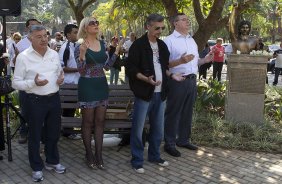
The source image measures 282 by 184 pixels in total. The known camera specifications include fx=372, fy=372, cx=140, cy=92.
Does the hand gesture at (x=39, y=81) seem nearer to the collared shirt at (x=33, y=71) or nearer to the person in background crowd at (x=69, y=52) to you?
the collared shirt at (x=33, y=71)

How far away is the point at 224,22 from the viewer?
813cm

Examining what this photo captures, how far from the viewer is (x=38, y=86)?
13.4 ft

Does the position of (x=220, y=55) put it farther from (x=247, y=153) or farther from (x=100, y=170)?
(x=100, y=170)

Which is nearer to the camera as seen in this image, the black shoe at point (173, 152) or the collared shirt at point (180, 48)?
the collared shirt at point (180, 48)

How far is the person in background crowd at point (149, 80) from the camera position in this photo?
4.37m

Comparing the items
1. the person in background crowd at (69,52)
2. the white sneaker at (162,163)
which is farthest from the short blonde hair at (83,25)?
the white sneaker at (162,163)

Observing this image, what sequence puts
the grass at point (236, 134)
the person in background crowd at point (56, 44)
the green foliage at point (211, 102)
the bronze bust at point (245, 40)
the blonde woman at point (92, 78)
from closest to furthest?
1. the blonde woman at point (92, 78)
2. the grass at point (236, 134)
3. the bronze bust at point (245, 40)
4. the person in background crowd at point (56, 44)
5. the green foliage at point (211, 102)

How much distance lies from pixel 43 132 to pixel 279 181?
9.66 feet

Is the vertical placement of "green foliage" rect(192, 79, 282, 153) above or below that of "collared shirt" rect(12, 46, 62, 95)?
below

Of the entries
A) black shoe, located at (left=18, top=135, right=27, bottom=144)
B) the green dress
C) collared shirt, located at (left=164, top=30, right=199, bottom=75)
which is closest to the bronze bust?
collared shirt, located at (left=164, top=30, right=199, bottom=75)

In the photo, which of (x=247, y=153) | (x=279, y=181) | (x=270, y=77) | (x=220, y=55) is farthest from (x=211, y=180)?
(x=270, y=77)

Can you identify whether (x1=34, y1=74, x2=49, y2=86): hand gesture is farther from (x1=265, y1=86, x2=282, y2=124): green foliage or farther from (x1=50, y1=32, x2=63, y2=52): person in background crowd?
(x1=265, y1=86, x2=282, y2=124): green foliage

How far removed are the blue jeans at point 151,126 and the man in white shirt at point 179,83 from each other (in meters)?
0.48

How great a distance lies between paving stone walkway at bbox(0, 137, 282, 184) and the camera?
14.5 feet
